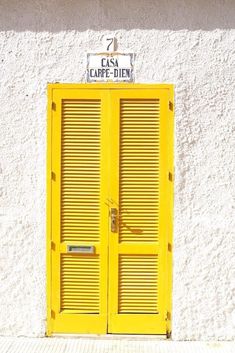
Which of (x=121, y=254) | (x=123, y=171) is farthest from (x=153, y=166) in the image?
(x=121, y=254)

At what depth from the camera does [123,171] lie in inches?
238

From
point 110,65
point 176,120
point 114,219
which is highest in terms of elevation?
point 110,65

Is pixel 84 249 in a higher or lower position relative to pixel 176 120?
lower

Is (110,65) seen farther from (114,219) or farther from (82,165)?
(114,219)

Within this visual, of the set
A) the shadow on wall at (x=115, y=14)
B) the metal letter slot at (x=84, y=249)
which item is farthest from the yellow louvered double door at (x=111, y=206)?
the shadow on wall at (x=115, y=14)

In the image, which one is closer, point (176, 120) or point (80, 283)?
point (176, 120)

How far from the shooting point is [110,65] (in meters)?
6.01

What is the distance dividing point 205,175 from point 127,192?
0.70 m

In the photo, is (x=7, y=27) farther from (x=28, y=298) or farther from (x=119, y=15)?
(x=28, y=298)

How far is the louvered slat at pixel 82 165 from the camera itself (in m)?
6.04

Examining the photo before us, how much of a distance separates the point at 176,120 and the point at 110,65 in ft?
2.49

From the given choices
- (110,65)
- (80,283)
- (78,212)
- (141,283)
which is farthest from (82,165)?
(141,283)

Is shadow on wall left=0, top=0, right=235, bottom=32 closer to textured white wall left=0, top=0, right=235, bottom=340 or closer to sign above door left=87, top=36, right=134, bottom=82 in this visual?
textured white wall left=0, top=0, right=235, bottom=340

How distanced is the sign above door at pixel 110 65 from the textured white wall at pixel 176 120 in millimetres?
62
